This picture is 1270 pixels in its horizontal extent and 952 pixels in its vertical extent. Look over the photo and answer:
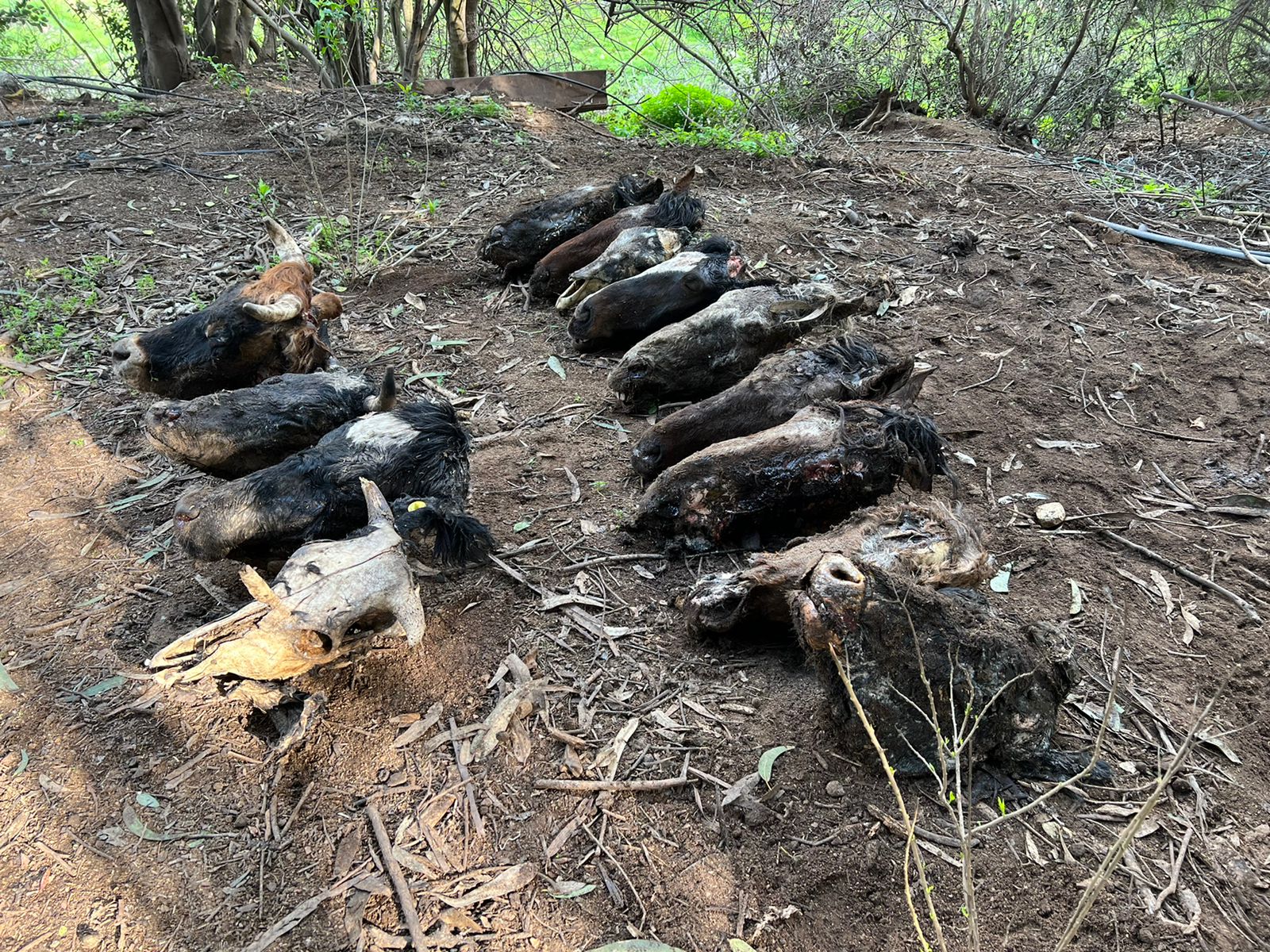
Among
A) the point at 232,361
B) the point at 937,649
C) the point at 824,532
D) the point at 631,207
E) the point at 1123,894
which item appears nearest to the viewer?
the point at 1123,894

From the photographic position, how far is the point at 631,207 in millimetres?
6043

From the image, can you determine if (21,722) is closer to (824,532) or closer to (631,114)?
(824,532)

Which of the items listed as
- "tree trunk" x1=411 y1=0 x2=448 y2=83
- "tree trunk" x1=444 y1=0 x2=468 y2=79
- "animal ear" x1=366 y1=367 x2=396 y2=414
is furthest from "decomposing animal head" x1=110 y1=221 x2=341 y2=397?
"tree trunk" x1=444 y1=0 x2=468 y2=79

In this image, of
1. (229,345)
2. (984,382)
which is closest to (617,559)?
(229,345)

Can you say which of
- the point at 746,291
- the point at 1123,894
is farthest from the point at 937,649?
the point at 746,291

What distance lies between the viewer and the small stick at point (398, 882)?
6.87ft

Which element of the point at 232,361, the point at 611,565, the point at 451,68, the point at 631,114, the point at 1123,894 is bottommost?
the point at 1123,894

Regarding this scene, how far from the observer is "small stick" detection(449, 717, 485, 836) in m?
2.38

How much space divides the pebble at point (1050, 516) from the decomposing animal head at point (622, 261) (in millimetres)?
2938

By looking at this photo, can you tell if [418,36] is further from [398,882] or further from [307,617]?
[398,882]

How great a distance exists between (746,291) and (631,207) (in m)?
1.76

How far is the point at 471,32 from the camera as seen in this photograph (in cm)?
1038

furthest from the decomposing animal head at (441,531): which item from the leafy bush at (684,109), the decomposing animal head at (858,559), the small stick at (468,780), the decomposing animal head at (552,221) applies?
the leafy bush at (684,109)

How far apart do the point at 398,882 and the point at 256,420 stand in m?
2.25
